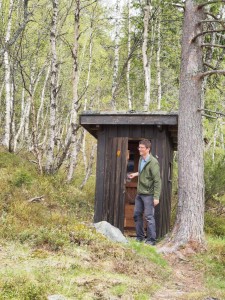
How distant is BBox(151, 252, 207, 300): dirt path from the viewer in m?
5.27

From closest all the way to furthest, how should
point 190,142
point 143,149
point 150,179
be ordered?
point 143,149 < point 150,179 < point 190,142

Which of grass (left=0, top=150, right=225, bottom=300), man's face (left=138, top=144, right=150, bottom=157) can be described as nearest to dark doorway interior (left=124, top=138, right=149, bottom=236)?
grass (left=0, top=150, right=225, bottom=300)

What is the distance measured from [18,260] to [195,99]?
5181mm

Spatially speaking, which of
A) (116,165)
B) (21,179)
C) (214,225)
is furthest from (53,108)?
(214,225)

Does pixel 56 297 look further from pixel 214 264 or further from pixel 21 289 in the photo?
pixel 214 264

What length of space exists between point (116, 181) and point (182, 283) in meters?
4.21

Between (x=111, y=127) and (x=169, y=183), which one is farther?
(x=169, y=183)

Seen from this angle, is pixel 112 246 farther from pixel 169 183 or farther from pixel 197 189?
pixel 169 183

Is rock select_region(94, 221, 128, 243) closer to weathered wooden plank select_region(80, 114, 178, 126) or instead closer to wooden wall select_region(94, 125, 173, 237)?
wooden wall select_region(94, 125, 173, 237)

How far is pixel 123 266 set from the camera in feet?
20.1

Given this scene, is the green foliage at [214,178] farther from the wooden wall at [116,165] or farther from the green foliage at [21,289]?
the green foliage at [21,289]

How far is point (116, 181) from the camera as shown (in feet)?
33.8

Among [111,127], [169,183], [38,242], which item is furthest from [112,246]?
[169,183]

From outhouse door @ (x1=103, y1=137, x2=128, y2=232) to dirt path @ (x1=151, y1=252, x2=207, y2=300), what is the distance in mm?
2532
